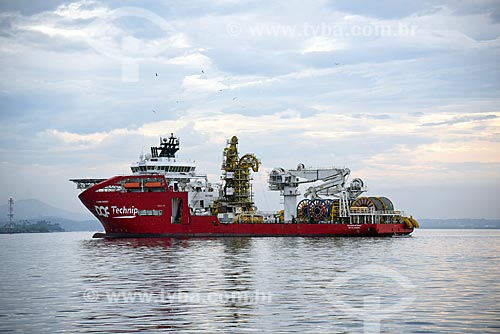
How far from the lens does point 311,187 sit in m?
65.4

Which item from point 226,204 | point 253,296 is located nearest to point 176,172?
point 226,204

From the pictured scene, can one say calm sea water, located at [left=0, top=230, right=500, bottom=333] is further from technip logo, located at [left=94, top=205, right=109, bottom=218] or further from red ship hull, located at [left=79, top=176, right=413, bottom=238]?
technip logo, located at [left=94, top=205, right=109, bottom=218]

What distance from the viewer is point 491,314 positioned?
17.4 m

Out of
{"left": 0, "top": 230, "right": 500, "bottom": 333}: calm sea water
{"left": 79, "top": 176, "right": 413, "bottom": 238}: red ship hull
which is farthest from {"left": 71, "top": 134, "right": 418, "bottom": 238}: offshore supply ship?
{"left": 0, "top": 230, "right": 500, "bottom": 333}: calm sea water

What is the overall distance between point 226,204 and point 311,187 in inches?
340

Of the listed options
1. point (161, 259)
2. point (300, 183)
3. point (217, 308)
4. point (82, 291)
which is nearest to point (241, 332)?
point (217, 308)

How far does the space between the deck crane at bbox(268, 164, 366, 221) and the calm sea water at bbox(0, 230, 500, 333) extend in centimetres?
2962

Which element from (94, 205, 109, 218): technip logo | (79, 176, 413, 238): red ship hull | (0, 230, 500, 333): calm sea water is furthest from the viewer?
(94, 205, 109, 218): technip logo

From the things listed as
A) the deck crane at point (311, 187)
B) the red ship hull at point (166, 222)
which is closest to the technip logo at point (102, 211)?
the red ship hull at point (166, 222)

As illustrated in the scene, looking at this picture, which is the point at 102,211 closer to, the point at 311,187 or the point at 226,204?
the point at 226,204

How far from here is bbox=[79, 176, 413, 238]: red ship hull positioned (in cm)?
6006

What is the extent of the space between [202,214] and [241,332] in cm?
4788

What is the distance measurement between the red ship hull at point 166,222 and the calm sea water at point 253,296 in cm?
2490

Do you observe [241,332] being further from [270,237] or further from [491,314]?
[270,237]
